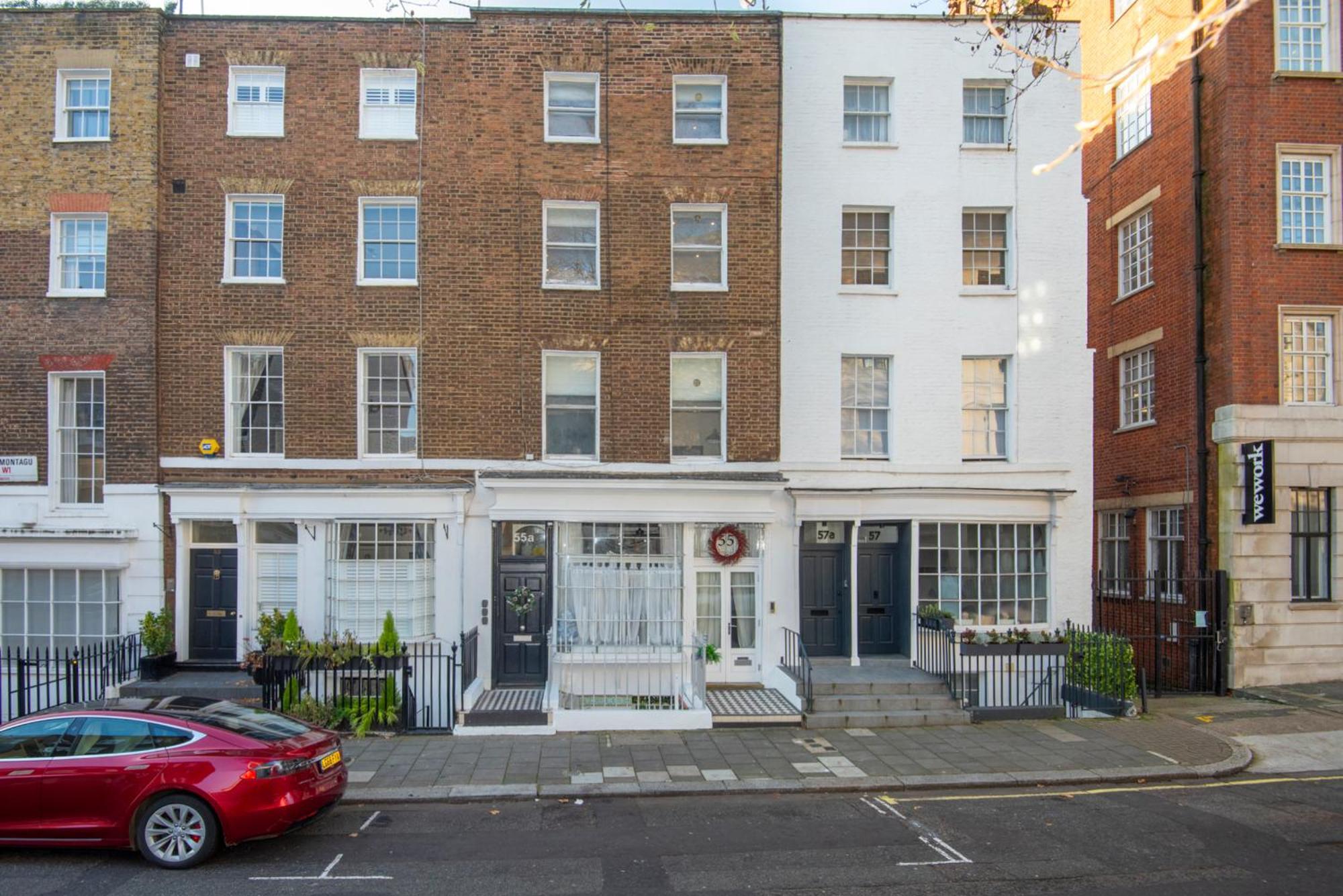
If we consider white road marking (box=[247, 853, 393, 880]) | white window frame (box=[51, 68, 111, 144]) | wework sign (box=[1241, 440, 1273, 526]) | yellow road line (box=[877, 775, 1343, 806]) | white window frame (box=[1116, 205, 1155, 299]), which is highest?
white window frame (box=[51, 68, 111, 144])

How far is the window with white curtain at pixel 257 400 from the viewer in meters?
17.2

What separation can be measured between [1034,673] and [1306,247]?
9735 mm

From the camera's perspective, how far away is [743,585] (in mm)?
17547

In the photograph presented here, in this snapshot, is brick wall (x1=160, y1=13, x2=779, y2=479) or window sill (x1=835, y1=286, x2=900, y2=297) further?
window sill (x1=835, y1=286, x2=900, y2=297)

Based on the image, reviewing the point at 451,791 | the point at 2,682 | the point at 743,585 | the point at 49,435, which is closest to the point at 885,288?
the point at 743,585

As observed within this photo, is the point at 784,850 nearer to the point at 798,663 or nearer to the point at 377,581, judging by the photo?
the point at 798,663

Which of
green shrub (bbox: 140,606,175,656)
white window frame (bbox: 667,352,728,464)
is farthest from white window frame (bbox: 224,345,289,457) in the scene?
white window frame (bbox: 667,352,728,464)

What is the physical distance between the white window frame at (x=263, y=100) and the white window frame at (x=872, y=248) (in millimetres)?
10545

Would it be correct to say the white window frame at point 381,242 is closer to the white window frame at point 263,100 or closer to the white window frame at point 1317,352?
the white window frame at point 263,100

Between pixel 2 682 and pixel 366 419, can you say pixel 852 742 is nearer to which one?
pixel 366 419

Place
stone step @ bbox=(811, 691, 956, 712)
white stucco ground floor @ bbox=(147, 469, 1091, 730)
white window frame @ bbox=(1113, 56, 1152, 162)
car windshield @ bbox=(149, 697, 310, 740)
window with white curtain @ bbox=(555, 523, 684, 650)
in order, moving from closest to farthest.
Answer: car windshield @ bbox=(149, 697, 310, 740) → stone step @ bbox=(811, 691, 956, 712) → window with white curtain @ bbox=(555, 523, 684, 650) → white stucco ground floor @ bbox=(147, 469, 1091, 730) → white window frame @ bbox=(1113, 56, 1152, 162)

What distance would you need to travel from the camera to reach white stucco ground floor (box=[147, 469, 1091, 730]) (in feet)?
54.9

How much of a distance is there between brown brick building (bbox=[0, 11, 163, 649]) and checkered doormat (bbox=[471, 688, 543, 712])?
6.35 m

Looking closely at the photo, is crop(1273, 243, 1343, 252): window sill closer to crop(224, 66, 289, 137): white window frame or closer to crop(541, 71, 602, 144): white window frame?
crop(541, 71, 602, 144): white window frame
